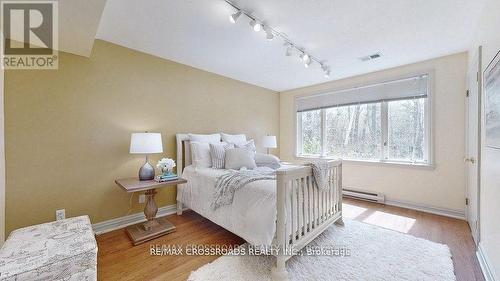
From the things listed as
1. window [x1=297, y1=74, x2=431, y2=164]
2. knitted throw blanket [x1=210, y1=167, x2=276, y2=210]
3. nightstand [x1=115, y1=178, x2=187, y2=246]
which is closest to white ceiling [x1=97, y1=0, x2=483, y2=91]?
window [x1=297, y1=74, x2=431, y2=164]

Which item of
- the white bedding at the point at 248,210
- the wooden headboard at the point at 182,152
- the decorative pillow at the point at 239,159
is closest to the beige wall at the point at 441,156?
the decorative pillow at the point at 239,159

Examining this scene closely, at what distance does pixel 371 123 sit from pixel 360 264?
2637 mm

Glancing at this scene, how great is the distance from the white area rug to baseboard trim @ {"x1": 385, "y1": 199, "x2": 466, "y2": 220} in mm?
1136

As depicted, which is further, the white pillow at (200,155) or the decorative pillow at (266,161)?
the decorative pillow at (266,161)

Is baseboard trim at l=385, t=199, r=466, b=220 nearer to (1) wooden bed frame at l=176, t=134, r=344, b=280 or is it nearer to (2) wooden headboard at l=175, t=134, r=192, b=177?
(1) wooden bed frame at l=176, t=134, r=344, b=280

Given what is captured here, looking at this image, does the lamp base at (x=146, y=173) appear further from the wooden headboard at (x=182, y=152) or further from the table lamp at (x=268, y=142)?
the table lamp at (x=268, y=142)

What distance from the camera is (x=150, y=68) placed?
281 cm

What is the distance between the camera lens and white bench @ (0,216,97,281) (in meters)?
1.18

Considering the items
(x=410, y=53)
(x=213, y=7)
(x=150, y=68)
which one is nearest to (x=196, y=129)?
(x=150, y=68)

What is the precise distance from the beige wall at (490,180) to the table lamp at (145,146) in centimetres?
303

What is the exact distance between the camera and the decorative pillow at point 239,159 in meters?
2.73

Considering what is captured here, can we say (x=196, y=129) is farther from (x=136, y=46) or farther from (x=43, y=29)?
(x=43, y=29)
